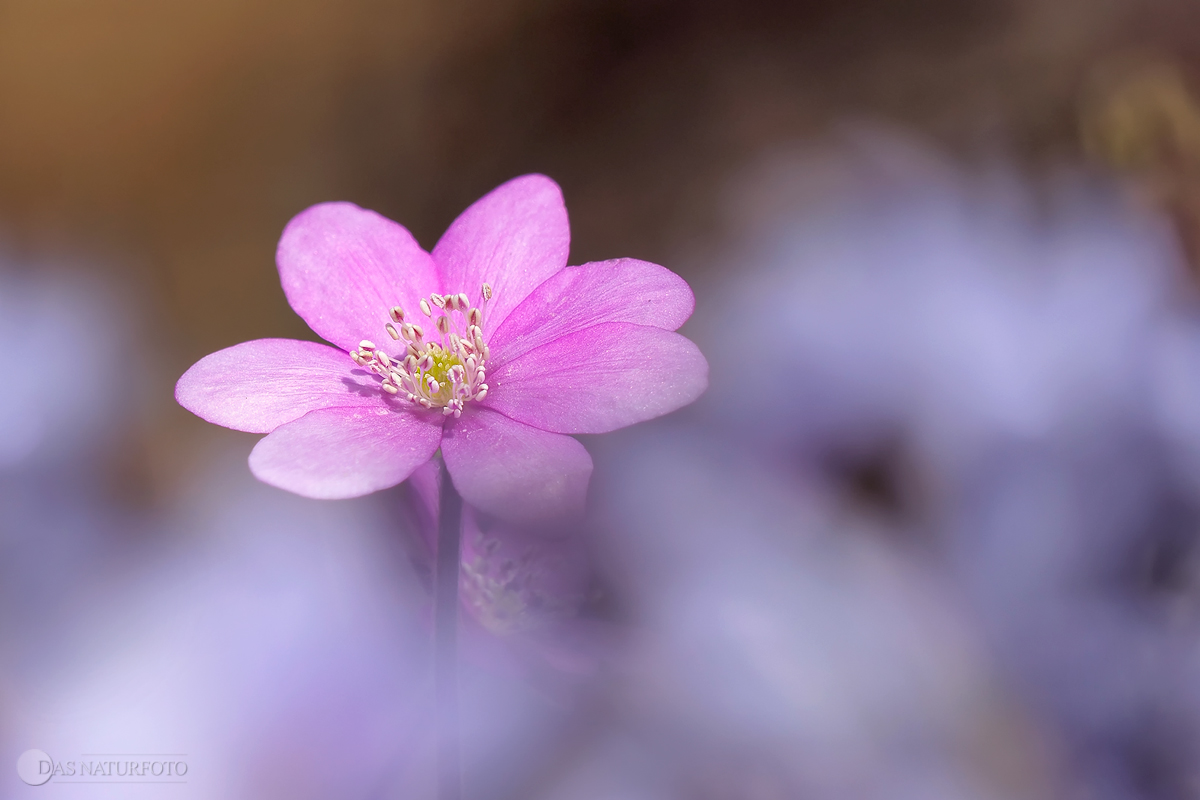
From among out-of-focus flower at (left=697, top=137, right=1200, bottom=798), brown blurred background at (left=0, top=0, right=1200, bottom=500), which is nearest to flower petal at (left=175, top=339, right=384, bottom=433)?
out-of-focus flower at (left=697, top=137, right=1200, bottom=798)

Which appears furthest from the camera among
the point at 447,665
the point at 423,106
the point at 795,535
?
the point at 423,106

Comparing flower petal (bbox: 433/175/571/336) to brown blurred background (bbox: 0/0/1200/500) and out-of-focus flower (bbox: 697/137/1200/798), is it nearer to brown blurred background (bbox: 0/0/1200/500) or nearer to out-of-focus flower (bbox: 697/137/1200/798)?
out-of-focus flower (bbox: 697/137/1200/798)

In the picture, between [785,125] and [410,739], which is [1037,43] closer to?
[785,125]

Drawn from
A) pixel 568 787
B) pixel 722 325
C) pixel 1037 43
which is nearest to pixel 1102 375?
pixel 722 325

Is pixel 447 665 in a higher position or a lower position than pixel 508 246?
lower

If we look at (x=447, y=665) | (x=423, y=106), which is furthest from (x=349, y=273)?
(x=423, y=106)

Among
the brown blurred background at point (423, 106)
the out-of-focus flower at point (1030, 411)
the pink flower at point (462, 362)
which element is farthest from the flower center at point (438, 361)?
the brown blurred background at point (423, 106)

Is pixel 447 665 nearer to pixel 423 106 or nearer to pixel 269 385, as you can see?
pixel 269 385
